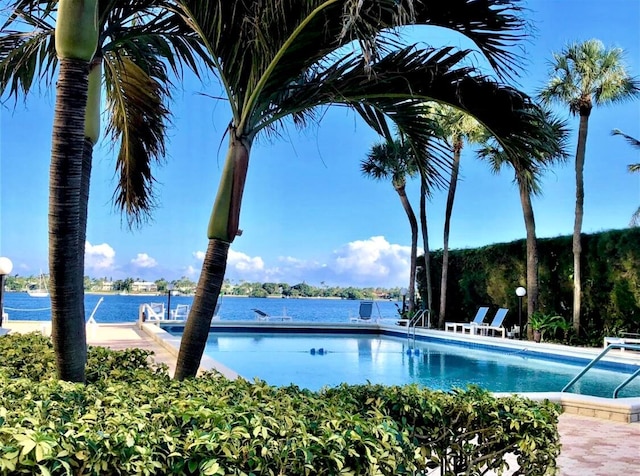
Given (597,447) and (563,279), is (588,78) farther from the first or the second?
(597,447)

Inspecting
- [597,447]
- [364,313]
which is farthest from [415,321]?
[597,447]

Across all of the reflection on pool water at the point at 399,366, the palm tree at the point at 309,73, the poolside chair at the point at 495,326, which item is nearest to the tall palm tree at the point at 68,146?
the palm tree at the point at 309,73

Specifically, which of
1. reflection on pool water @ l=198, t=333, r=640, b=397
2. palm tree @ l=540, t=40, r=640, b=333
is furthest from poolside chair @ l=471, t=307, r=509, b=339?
palm tree @ l=540, t=40, r=640, b=333

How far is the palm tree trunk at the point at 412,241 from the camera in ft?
72.2

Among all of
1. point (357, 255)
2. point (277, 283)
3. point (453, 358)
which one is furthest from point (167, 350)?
point (277, 283)

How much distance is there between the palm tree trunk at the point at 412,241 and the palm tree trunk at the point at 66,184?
61.1ft

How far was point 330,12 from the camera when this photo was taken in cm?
373

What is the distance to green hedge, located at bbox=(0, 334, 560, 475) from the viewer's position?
2.28 metres

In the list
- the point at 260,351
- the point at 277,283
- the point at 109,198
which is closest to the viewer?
the point at 109,198

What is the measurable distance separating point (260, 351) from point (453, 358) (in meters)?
5.27

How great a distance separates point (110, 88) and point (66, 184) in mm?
2921

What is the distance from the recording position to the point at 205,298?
4.18 m

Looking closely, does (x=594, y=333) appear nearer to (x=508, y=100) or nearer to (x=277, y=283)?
(x=508, y=100)

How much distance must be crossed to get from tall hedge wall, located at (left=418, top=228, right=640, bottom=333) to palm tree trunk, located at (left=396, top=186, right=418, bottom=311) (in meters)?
0.79
